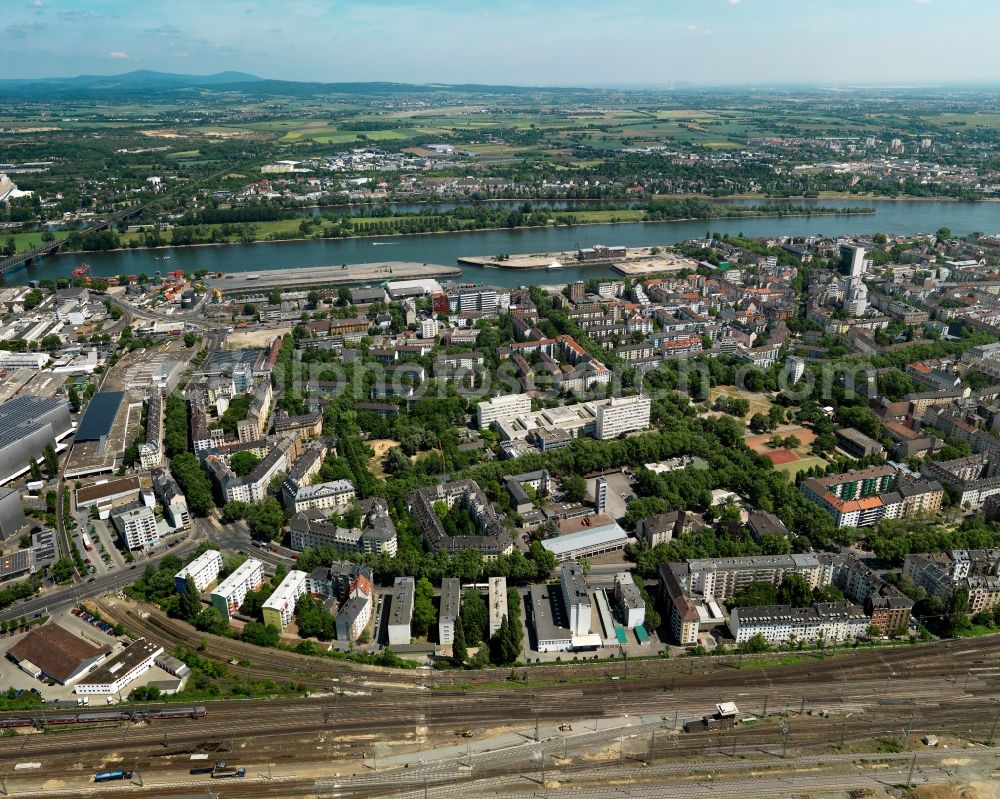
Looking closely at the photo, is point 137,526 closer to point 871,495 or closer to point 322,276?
point 871,495

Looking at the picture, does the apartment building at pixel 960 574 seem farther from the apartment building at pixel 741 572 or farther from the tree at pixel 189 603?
the tree at pixel 189 603

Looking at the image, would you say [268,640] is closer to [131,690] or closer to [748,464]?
[131,690]

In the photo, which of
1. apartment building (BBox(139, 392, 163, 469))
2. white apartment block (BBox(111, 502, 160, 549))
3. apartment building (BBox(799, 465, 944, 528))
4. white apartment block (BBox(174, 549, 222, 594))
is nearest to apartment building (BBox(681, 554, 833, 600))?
apartment building (BBox(799, 465, 944, 528))

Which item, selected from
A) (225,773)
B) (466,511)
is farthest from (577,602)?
(225,773)

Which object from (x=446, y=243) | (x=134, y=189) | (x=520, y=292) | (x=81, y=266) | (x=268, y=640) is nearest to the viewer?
(x=268, y=640)

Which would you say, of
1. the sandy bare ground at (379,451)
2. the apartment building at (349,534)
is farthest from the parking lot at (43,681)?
the sandy bare ground at (379,451)

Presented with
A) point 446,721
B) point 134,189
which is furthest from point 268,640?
point 134,189
